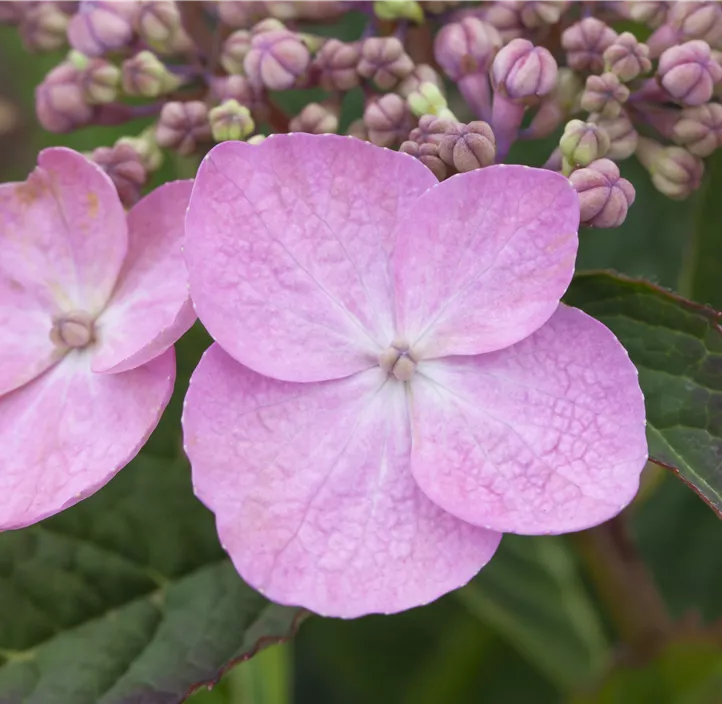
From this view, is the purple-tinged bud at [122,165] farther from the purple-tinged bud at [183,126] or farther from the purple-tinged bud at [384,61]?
the purple-tinged bud at [384,61]

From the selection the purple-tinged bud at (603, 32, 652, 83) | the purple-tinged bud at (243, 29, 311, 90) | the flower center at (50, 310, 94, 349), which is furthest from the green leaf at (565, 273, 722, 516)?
the flower center at (50, 310, 94, 349)

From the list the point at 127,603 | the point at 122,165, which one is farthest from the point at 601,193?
the point at 127,603

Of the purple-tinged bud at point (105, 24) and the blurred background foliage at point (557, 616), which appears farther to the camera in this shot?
the blurred background foliage at point (557, 616)

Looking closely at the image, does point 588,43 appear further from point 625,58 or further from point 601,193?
point 601,193

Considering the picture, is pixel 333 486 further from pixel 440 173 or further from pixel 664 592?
pixel 664 592

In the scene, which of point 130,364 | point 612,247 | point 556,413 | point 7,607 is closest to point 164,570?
point 7,607

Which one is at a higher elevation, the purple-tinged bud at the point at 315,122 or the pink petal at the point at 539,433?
the purple-tinged bud at the point at 315,122

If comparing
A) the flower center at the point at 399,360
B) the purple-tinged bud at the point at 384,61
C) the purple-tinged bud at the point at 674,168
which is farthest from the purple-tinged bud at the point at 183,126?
the purple-tinged bud at the point at 674,168
